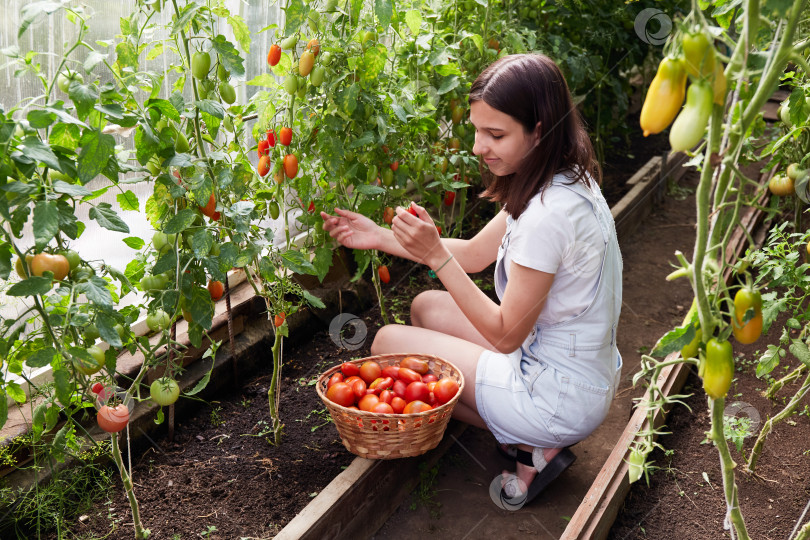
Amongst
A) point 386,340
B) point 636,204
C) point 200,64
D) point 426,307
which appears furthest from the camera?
point 636,204

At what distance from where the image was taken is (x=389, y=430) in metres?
1.91

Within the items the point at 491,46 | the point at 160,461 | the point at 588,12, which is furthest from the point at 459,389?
the point at 588,12

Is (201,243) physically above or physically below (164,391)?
above

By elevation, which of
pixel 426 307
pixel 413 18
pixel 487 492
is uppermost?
pixel 413 18

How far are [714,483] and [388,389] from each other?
0.97m

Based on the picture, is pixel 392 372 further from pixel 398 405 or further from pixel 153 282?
pixel 153 282

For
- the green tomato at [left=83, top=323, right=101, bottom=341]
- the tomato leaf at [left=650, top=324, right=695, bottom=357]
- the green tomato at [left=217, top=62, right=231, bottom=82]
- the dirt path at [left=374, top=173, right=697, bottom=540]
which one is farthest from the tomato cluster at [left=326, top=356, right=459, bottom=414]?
the tomato leaf at [left=650, top=324, right=695, bottom=357]

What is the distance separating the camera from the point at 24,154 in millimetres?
1188

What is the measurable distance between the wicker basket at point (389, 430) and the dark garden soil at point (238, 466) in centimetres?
18

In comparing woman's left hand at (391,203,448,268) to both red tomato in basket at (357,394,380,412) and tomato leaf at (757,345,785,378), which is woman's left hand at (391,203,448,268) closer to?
red tomato in basket at (357,394,380,412)

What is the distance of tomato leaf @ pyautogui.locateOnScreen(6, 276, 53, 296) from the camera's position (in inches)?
49.9

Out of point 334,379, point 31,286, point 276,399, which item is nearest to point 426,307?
point 334,379

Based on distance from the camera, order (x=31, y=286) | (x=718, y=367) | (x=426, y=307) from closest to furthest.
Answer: (x=718, y=367) < (x=31, y=286) < (x=426, y=307)

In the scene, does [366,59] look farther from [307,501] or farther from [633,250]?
[633,250]
